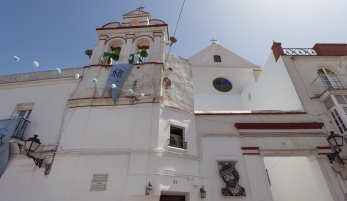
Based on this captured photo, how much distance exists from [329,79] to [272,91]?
2.78 meters

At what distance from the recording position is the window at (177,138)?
324 inches

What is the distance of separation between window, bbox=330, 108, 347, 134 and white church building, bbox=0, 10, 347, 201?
0.15ft

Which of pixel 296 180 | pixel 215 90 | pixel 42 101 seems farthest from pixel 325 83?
pixel 42 101

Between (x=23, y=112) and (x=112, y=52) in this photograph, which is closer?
(x=23, y=112)

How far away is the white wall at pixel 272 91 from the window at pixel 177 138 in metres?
5.90

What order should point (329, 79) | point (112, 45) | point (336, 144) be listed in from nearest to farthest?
1. point (336, 144)
2. point (329, 79)
3. point (112, 45)

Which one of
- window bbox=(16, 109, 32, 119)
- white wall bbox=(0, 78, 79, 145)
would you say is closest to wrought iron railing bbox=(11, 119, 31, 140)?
white wall bbox=(0, 78, 79, 145)

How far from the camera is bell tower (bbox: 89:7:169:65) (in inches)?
419

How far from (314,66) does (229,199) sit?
8.76 m

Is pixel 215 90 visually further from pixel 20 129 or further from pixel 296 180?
pixel 20 129

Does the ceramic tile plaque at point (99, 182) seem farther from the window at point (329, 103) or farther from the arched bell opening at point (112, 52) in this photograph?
the window at point (329, 103)

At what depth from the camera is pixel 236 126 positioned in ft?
29.6

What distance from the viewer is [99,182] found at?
280 inches

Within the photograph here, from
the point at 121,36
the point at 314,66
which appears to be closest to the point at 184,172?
the point at 121,36
